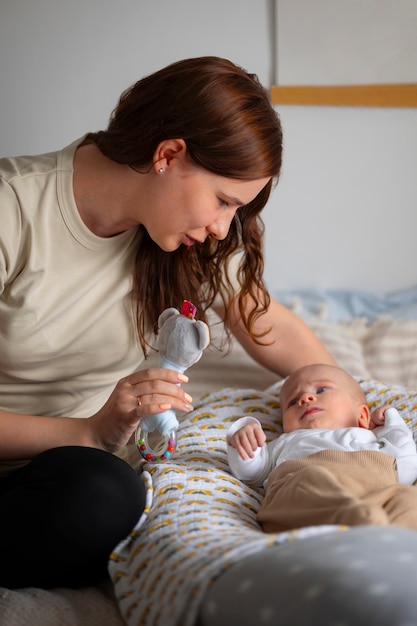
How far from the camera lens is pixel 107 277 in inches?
66.0

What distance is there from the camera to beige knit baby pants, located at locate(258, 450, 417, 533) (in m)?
1.28

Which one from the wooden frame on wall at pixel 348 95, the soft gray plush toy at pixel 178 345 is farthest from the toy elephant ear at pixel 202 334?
the wooden frame on wall at pixel 348 95

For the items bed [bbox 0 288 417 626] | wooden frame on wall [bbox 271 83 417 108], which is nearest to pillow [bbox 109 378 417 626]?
bed [bbox 0 288 417 626]

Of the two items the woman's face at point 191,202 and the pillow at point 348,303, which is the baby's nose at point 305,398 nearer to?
the woman's face at point 191,202

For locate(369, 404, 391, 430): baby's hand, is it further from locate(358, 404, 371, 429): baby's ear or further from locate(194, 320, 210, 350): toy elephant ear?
locate(194, 320, 210, 350): toy elephant ear

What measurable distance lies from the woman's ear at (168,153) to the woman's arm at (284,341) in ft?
1.67

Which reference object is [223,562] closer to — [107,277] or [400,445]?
[400,445]

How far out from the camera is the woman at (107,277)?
1.38 meters

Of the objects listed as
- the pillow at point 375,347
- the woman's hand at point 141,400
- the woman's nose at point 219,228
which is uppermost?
the woman's nose at point 219,228

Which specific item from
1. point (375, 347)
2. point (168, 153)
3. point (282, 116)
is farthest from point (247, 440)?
point (282, 116)

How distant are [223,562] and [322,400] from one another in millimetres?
610

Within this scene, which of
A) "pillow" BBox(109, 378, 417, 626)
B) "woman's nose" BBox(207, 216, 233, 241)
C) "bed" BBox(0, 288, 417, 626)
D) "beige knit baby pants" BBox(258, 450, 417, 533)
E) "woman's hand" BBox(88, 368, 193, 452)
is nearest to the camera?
"bed" BBox(0, 288, 417, 626)

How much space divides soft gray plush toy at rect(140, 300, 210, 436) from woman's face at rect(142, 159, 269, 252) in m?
0.14

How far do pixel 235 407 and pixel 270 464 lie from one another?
0.23m
